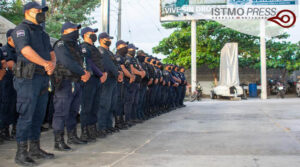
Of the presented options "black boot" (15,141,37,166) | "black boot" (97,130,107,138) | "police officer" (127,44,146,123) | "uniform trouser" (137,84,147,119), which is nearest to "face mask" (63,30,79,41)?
"black boot" (15,141,37,166)

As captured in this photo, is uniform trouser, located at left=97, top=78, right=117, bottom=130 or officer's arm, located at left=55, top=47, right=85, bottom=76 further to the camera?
uniform trouser, located at left=97, top=78, right=117, bottom=130

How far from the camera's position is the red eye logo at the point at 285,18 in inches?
934

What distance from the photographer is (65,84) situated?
4961mm

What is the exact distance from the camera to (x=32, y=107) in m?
4.19

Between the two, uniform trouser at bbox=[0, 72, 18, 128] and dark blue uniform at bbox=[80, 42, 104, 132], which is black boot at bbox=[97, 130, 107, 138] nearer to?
dark blue uniform at bbox=[80, 42, 104, 132]

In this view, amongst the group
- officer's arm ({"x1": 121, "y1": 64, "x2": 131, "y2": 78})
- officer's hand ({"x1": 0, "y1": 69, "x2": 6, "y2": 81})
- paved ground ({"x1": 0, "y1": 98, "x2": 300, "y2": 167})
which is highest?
officer's arm ({"x1": 121, "y1": 64, "x2": 131, "y2": 78})

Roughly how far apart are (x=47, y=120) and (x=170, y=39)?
20.7 m

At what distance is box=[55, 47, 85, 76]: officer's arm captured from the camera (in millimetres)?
4961

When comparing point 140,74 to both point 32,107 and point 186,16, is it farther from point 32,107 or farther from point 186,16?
point 186,16

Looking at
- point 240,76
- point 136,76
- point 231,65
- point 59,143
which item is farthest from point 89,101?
point 240,76

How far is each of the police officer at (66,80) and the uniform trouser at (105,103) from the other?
118 cm

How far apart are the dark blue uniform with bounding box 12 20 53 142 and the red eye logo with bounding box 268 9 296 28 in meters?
22.0

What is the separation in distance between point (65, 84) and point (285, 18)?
74.3 feet

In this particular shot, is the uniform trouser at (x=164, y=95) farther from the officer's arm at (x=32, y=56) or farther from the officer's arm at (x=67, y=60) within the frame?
the officer's arm at (x=32, y=56)
